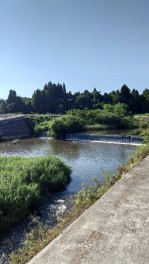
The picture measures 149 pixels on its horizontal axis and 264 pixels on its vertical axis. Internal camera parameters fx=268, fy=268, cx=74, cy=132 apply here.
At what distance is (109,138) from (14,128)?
1103 cm

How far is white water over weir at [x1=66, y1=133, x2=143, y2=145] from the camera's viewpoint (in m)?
21.9

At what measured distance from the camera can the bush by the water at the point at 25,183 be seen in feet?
25.7

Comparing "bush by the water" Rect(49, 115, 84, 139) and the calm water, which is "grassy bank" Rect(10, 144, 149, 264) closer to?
the calm water

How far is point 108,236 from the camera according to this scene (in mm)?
3438

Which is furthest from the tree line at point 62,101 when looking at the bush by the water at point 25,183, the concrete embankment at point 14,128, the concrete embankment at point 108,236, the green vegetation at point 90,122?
the concrete embankment at point 108,236

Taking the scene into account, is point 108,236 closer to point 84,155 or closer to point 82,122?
point 84,155

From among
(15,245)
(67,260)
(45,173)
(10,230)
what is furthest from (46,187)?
(67,260)

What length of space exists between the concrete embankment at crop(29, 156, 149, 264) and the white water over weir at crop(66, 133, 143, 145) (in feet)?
57.7

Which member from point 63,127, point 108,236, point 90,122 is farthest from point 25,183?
point 90,122

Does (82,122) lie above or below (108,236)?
above

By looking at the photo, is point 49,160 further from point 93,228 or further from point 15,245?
point 93,228

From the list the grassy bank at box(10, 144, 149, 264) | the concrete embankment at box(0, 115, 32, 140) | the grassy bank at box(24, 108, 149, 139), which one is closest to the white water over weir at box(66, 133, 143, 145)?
the grassy bank at box(24, 108, 149, 139)

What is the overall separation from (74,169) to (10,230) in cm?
689

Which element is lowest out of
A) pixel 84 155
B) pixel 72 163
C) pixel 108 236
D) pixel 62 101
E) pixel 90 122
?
pixel 72 163
